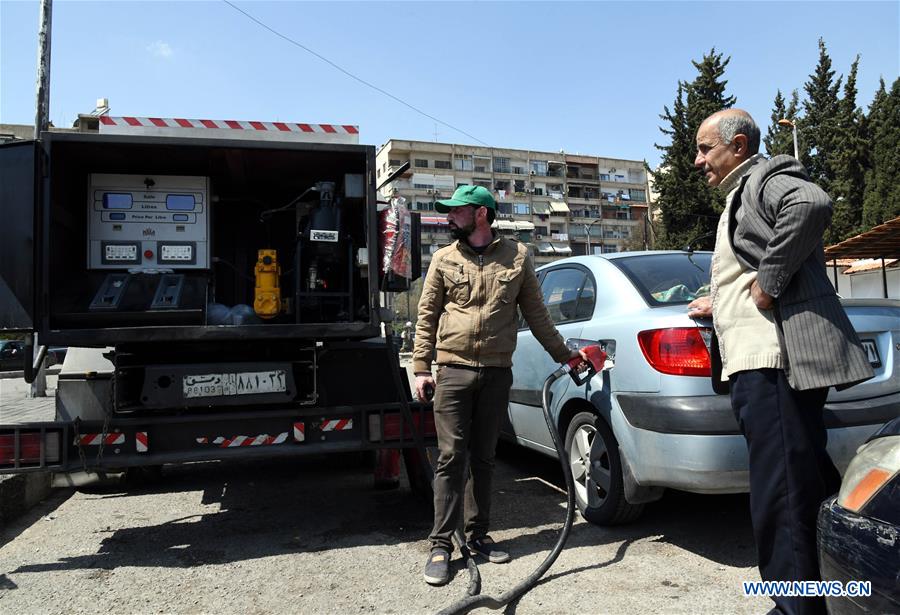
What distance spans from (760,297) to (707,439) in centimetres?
105

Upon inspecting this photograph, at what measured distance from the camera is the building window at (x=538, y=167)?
301 feet

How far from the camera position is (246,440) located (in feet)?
12.3

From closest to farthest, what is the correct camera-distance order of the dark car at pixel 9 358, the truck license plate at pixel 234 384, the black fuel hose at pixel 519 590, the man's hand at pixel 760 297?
the man's hand at pixel 760 297 < the black fuel hose at pixel 519 590 < the truck license plate at pixel 234 384 < the dark car at pixel 9 358

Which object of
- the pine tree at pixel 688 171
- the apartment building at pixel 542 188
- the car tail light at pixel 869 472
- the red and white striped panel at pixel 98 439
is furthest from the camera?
the apartment building at pixel 542 188

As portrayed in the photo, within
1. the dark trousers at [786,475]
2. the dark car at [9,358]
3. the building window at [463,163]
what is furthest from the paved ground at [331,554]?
the building window at [463,163]

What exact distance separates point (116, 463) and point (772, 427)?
10.9ft

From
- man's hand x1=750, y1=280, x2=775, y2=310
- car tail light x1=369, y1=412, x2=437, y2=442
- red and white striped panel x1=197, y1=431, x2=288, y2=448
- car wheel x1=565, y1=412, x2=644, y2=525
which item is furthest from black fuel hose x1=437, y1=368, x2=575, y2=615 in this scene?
red and white striped panel x1=197, y1=431, x2=288, y2=448

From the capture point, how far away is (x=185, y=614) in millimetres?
2846

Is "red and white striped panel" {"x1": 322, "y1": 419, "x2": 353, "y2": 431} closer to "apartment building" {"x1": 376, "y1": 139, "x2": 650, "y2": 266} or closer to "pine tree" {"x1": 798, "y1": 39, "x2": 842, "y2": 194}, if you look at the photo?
"pine tree" {"x1": 798, "y1": 39, "x2": 842, "y2": 194}

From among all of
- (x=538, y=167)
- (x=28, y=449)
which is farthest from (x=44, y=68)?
(x=538, y=167)

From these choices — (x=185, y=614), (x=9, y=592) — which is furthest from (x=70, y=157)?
(x=185, y=614)

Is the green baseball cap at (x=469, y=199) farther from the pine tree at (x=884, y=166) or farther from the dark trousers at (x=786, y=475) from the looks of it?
the pine tree at (x=884, y=166)

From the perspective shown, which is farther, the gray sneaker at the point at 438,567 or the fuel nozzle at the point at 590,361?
the fuel nozzle at the point at 590,361

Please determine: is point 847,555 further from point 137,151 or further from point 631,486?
point 137,151
